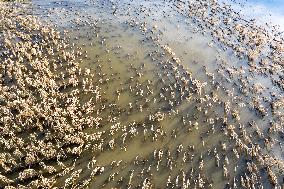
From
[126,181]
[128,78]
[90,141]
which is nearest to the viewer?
[126,181]

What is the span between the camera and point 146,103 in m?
25.4

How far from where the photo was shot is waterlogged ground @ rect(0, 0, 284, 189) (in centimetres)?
2059

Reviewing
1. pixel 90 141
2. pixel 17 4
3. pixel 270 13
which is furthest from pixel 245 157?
pixel 17 4

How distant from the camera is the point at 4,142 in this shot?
2100 cm

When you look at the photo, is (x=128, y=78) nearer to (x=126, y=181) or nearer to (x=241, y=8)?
(x=126, y=181)

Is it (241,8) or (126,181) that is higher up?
(241,8)

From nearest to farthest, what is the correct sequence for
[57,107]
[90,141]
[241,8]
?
[90,141], [57,107], [241,8]

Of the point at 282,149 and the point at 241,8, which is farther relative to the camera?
the point at 241,8

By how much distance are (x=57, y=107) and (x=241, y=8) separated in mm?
24207

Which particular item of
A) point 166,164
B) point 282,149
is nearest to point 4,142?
point 166,164

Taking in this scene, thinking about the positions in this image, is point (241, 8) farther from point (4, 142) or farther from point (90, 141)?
point (4, 142)

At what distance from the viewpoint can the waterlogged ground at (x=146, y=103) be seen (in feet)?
67.6

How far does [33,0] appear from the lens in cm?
3747

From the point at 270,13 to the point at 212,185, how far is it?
24.4 m
